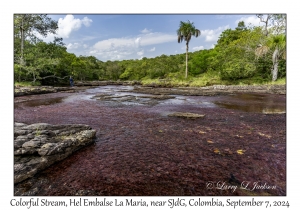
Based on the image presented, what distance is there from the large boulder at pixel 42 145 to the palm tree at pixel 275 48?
29.5 metres

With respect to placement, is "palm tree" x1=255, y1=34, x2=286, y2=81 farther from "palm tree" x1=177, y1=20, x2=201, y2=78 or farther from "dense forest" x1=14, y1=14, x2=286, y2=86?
"palm tree" x1=177, y1=20, x2=201, y2=78

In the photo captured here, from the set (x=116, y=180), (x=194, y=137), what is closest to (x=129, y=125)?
(x=194, y=137)

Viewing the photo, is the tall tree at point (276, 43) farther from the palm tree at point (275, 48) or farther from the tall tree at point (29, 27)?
the tall tree at point (29, 27)

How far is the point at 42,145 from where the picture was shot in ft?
15.9

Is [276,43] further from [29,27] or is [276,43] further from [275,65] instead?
[29,27]

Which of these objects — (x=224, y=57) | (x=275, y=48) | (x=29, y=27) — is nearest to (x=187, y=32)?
(x=224, y=57)

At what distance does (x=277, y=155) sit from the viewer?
4.95 metres

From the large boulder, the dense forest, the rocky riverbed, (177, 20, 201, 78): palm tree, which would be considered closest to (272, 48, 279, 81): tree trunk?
the dense forest

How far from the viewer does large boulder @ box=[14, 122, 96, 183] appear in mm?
4069

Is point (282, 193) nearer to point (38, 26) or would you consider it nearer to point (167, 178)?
point (167, 178)

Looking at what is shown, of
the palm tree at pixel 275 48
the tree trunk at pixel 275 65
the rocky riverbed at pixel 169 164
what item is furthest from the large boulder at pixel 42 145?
the tree trunk at pixel 275 65

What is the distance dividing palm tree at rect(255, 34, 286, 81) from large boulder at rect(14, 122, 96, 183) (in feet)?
96.7

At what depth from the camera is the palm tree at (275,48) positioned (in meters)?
24.8

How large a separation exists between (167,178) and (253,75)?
33755 mm
